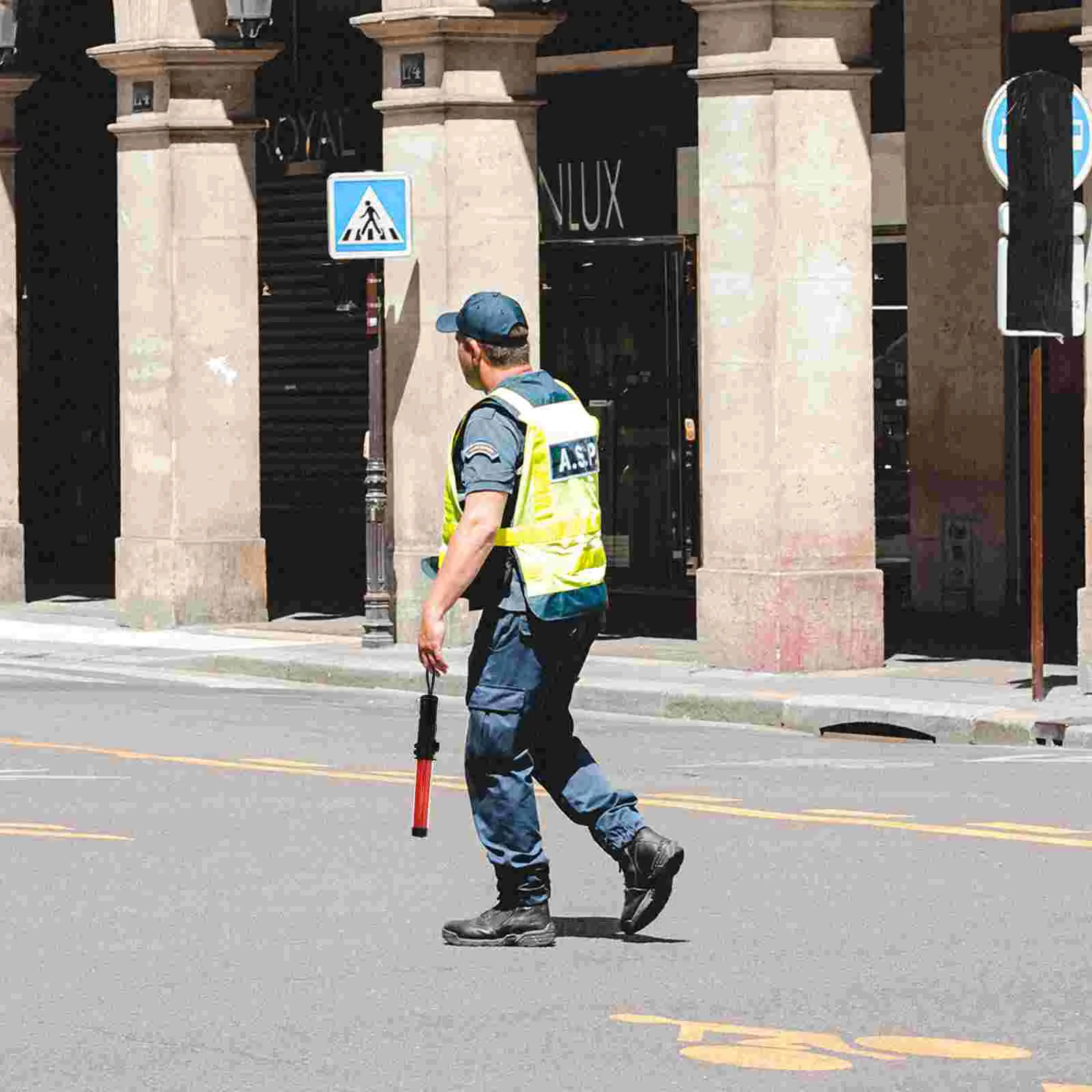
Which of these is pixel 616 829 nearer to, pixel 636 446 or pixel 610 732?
pixel 610 732

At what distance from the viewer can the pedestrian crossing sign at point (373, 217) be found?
70.3 feet

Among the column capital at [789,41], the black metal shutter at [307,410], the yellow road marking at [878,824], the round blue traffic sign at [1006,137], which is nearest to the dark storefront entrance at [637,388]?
the black metal shutter at [307,410]

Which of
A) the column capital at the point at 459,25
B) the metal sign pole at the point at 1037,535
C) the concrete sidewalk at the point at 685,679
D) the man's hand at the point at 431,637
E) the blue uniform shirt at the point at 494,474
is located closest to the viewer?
the man's hand at the point at 431,637

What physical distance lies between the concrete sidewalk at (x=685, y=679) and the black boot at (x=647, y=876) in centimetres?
682

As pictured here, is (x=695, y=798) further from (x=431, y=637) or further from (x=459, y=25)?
(x=459, y=25)

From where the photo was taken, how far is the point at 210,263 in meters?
24.3

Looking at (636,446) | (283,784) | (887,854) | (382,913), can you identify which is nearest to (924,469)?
(636,446)

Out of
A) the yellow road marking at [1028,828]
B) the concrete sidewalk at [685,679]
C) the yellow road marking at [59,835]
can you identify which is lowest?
the yellow road marking at [1028,828]

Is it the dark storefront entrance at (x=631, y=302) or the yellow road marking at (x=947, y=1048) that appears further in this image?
the dark storefront entrance at (x=631, y=302)

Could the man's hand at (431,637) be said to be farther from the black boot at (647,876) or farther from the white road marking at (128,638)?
the white road marking at (128,638)

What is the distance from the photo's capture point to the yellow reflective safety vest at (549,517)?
31.3 feet

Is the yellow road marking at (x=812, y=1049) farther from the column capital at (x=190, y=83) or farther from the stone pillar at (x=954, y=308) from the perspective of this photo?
the column capital at (x=190, y=83)

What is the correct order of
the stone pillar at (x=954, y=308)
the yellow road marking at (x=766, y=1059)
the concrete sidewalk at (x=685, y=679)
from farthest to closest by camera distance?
the stone pillar at (x=954, y=308)
the concrete sidewalk at (x=685, y=679)
the yellow road marking at (x=766, y=1059)

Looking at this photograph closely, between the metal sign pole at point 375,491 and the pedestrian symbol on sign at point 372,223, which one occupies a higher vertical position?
the pedestrian symbol on sign at point 372,223
